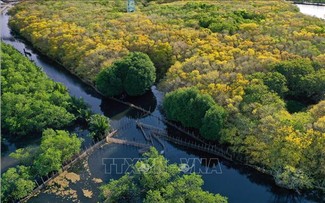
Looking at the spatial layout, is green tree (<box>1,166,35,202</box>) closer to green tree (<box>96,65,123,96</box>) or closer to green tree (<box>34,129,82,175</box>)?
green tree (<box>34,129,82,175</box>)


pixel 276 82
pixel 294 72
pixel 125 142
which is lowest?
pixel 125 142

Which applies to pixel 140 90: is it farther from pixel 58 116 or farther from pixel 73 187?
pixel 73 187

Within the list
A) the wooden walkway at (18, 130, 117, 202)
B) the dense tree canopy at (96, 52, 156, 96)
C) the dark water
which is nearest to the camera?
the wooden walkway at (18, 130, 117, 202)

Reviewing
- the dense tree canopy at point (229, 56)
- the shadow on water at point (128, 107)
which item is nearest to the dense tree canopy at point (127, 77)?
the dense tree canopy at point (229, 56)

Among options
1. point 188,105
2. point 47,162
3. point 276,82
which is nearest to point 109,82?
point 188,105

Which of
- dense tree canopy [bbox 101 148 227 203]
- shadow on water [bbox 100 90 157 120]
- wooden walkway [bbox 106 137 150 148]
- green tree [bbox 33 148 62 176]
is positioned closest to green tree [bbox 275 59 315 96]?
shadow on water [bbox 100 90 157 120]

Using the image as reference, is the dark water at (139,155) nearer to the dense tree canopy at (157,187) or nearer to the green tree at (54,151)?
the green tree at (54,151)

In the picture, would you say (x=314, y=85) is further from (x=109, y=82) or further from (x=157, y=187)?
(x=109, y=82)
